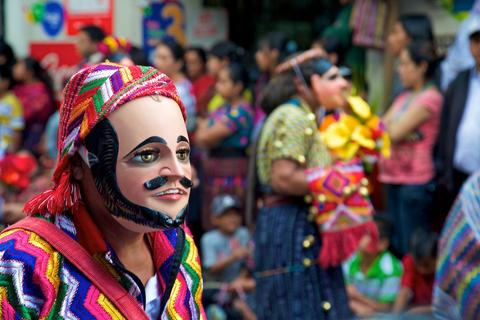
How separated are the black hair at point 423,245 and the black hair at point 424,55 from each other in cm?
127

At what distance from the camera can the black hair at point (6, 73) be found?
8.59 meters

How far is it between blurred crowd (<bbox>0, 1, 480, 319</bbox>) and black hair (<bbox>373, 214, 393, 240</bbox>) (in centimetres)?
1

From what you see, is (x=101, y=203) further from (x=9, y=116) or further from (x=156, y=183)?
(x=9, y=116)

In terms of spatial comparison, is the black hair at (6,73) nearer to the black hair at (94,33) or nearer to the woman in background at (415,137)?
the black hair at (94,33)

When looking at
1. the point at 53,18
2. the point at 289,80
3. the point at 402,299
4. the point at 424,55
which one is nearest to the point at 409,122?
the point at 424,55

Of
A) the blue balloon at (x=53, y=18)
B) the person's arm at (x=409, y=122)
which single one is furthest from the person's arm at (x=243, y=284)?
the blue balloon at (x=53, y=18)

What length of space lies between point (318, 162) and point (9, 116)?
480 cm

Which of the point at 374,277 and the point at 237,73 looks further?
the point at 237,73

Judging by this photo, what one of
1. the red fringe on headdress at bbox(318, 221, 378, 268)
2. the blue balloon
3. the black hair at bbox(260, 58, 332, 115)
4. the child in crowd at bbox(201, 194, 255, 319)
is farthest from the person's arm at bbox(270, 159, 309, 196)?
the blue balloon

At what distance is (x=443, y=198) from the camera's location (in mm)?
6258

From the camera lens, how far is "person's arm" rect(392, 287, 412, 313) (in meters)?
5.50

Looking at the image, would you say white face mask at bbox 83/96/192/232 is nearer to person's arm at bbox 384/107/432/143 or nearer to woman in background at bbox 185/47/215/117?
person's arm at bbox 384/107/432/143

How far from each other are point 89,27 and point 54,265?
5.22 metres

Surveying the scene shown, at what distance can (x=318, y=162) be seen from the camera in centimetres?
428
